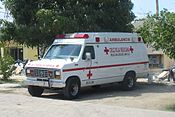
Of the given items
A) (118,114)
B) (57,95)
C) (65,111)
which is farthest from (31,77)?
(118,114)

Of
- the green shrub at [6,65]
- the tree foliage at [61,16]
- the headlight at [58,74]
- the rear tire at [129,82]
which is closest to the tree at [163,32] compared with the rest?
the headlight at [58,74]

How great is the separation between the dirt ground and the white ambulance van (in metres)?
0.55

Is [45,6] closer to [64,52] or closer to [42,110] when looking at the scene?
[64,52]

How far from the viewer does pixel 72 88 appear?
16.5m

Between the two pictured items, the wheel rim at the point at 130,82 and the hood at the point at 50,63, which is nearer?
the hood at the point at 50,63

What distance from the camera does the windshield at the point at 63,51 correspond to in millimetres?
17125

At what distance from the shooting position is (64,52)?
1738 cm

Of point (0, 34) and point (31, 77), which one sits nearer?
point (31, 77)

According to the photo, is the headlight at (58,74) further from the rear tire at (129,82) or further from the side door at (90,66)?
the rear tire at (129,82)

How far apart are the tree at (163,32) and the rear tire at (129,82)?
18.1ft

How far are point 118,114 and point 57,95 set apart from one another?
6.36 m

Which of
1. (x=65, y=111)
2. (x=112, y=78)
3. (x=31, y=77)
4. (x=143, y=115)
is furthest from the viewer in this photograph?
(x=112, y=78)

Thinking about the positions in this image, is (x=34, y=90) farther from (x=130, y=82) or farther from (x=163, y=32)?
(x=163, y=32)

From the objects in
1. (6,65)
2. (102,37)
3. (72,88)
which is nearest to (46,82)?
(72,88)
